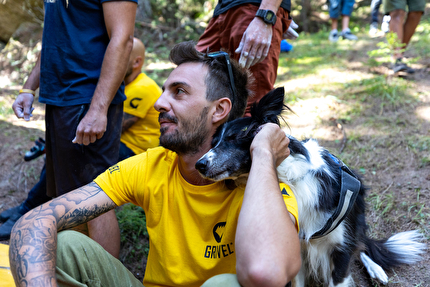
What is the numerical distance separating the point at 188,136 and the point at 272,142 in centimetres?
54

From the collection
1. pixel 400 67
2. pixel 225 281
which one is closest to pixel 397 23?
pixel 400 67

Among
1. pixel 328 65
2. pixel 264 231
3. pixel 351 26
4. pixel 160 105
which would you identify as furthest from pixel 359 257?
pixel 351 26

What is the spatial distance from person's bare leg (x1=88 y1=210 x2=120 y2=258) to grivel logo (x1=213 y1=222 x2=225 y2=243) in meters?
1.18

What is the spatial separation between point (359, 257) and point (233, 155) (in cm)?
173

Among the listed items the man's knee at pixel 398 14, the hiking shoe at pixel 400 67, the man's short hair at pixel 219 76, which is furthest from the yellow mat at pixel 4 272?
the man's knee at pixel 398 14

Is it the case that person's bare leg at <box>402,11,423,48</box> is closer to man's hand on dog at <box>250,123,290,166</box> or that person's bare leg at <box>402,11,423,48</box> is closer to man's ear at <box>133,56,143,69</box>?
man's ear at <box>133,56,143,69</box>

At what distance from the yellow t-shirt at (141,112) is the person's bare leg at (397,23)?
13.8 feet

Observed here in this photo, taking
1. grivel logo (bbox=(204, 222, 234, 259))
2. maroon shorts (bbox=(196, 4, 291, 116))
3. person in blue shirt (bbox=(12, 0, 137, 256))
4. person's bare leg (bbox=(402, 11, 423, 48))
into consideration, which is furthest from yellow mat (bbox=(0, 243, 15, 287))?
person's bare leg (bbox=(402, 11, 423, 48))

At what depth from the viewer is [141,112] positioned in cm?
394

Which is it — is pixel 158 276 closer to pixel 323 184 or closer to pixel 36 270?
pixel 36 270

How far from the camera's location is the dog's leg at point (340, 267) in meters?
2.42

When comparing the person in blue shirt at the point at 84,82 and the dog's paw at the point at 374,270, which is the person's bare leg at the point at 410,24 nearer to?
the dog's paw at the point at 374,270

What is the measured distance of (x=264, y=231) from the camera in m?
1.47

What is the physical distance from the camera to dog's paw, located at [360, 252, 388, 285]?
8.60 ft
